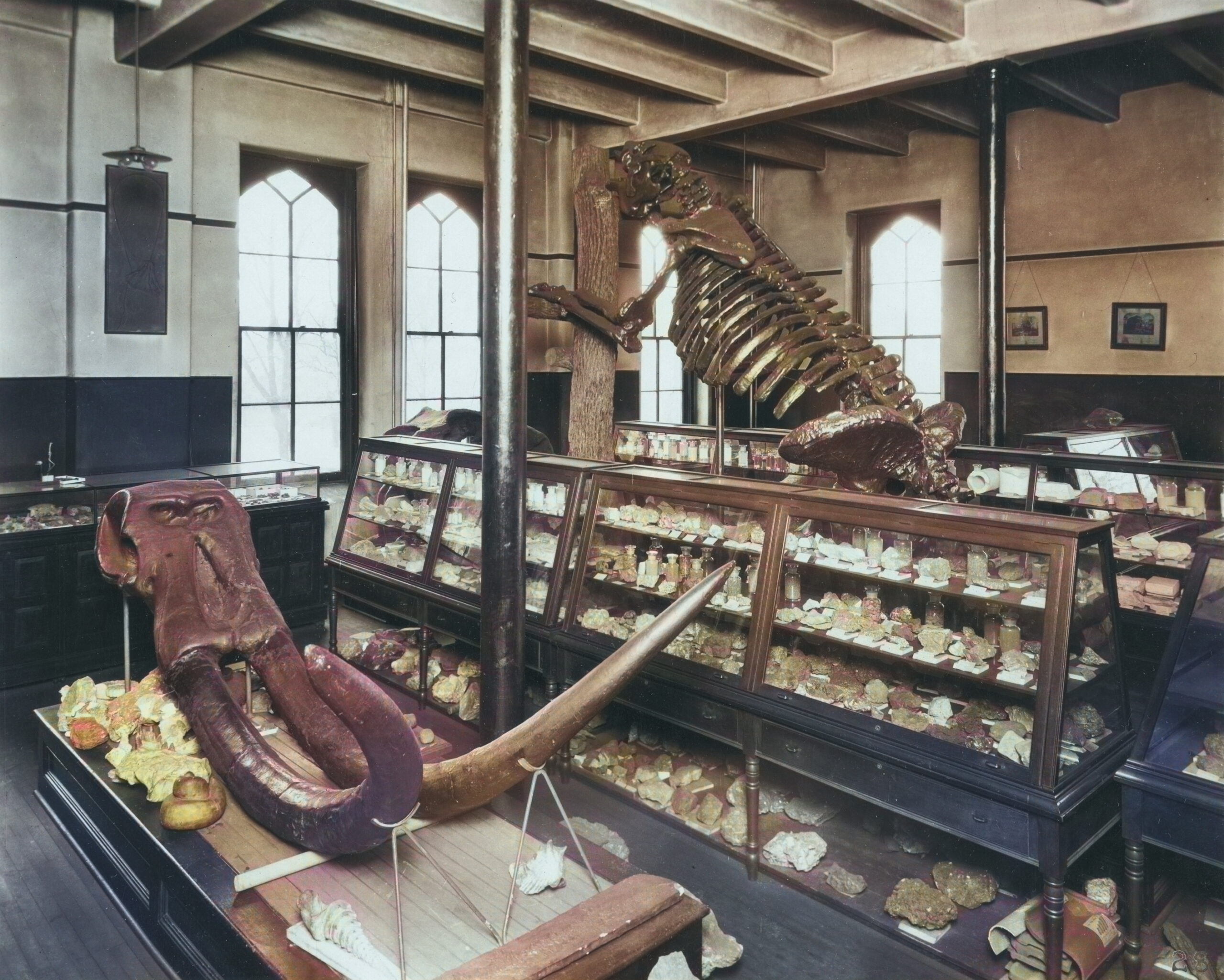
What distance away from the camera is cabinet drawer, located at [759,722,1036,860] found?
3.23 metres

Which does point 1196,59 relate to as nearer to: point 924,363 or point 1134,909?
point 924,363

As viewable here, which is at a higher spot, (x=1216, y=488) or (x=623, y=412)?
(x=623, y=412)

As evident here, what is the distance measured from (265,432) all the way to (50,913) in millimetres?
5188

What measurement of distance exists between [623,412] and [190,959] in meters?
8.32

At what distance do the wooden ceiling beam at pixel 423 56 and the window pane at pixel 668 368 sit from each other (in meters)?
2.98

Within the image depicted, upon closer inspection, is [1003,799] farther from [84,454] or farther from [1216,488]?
[84,454]

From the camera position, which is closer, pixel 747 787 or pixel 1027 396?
pixel 747 787

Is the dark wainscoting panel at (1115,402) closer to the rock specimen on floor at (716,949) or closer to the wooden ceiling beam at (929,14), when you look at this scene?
the wooden ceiling beam at (929,14)

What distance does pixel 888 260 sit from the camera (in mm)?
11109

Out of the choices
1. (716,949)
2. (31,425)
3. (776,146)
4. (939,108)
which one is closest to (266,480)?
(31,425)

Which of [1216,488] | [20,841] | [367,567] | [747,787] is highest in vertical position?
[1216,488]

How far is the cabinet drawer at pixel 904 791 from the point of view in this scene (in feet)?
10.6

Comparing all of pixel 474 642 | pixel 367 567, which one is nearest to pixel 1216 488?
pixel 474 642

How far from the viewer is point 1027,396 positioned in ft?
32.3
